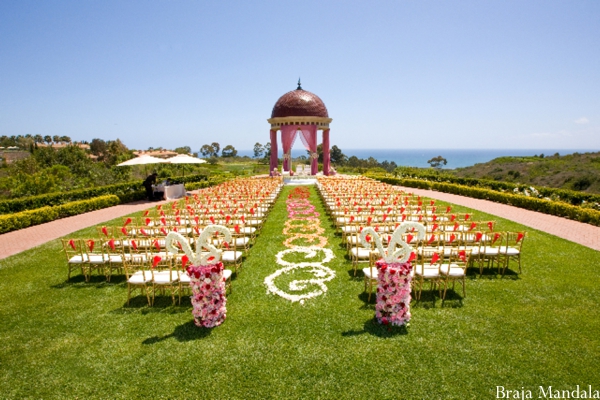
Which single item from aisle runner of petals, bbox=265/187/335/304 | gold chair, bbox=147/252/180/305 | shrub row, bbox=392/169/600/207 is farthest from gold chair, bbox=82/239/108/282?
shrub row, bbox=392/169/600/207

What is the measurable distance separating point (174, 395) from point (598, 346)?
21.0 ft

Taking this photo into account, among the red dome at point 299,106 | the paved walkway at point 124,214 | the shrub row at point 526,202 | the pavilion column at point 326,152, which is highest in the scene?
the red dome at point 299,106

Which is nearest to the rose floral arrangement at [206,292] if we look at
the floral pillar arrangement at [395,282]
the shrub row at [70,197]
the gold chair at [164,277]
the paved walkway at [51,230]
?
the gold chair at [164,277]

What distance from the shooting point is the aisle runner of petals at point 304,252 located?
7.34m

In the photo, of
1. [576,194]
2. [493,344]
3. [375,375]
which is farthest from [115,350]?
[576,194]

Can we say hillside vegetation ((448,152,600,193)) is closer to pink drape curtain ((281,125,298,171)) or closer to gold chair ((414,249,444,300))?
pink drape curtain ((281,125,298,171))

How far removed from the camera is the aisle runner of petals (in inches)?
289

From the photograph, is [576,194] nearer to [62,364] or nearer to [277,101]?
[62,364]

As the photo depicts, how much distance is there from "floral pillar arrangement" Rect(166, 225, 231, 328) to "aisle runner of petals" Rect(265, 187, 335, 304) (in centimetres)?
167

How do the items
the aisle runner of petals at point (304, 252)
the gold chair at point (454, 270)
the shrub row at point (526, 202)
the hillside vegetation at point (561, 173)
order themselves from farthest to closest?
the hillside vegetation at point (561, 173) < the shrub row at point (526, 202) < the aisle runner of petals at point (304, 252) < the gold chair at point (454, 270)

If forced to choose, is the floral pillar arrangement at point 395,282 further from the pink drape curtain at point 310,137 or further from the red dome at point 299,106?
the red dome at point 299,106

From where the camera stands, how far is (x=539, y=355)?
4.95 metres

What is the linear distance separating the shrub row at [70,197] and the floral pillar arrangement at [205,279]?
541 inches

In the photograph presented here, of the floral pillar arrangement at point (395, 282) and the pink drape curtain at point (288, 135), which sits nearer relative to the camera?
the floral pillar arrangement at point (395, 282)
